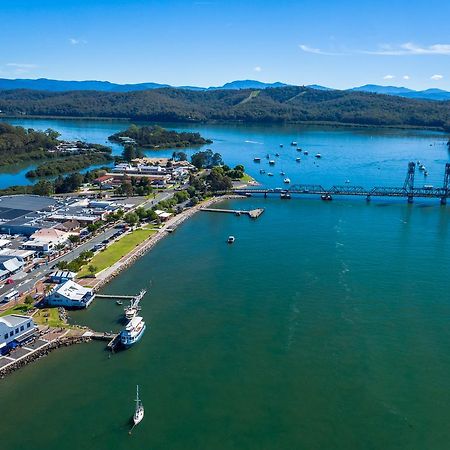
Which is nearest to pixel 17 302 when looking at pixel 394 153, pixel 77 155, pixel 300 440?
pixel 300 440

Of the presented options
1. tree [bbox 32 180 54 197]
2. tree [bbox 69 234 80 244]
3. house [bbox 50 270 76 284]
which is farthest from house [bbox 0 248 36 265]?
tree [bbox 32 180 54 197]

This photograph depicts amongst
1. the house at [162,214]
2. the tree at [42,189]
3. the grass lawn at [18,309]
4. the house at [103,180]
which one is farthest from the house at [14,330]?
the house at [103,180]

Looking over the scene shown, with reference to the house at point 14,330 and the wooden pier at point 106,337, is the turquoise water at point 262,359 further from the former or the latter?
the house at point 14,330

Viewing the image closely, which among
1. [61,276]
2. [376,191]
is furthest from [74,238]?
[376,191]

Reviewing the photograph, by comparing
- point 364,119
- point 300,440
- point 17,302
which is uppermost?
point 364,119

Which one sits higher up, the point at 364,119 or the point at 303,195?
the point at 364,119

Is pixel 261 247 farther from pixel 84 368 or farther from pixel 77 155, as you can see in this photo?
pixel 77 155

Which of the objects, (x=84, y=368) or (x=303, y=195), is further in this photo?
(x=303, y=195)

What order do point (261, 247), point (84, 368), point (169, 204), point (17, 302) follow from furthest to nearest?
1. point (169, 204)
2. point (261, 247)
3. point (17, 302)
4. point (84, 368)
